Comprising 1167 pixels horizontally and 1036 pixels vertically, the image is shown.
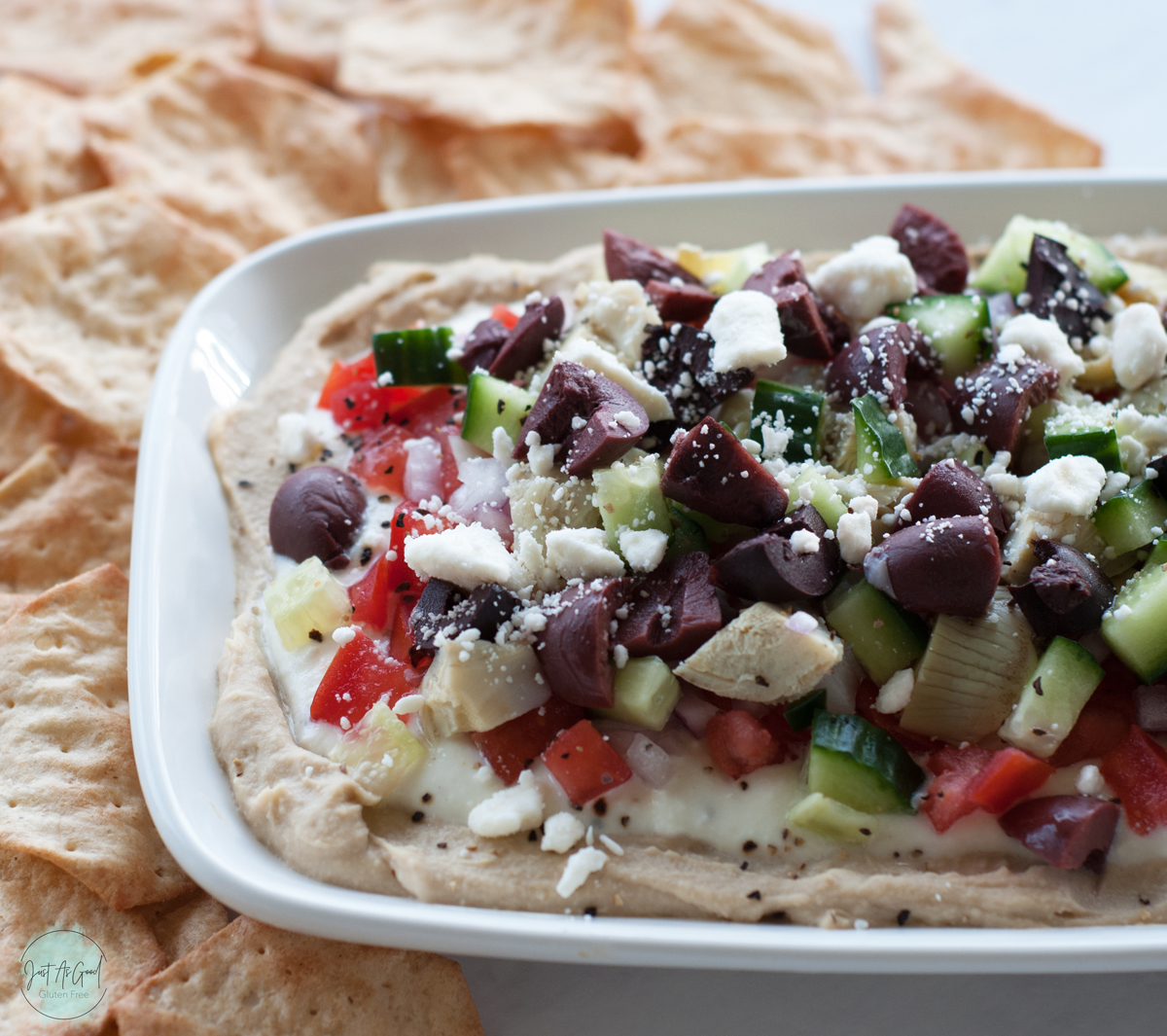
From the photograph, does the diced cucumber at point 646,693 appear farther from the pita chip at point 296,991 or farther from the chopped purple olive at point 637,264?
the chopped purple olive at point 637,264

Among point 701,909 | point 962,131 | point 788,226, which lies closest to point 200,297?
point 788,226

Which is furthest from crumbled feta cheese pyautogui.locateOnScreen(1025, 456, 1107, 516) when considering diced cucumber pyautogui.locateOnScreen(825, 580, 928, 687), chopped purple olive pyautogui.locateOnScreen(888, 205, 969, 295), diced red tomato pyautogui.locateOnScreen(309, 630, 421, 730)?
diced red tomato pyautogui.locateOnScreen(309, 630, 421, 730)

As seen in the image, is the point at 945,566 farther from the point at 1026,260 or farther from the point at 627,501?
the point at 1026,260

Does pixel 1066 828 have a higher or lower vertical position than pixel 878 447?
lower

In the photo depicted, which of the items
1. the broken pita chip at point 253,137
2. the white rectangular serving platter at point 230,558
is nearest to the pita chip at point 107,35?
the broken pita chip at point 253,137

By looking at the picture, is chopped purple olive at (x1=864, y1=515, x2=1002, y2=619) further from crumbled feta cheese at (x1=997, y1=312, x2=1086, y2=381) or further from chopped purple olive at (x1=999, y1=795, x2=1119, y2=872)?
crumbled feta cheese at (x1=997, y1=312, x2=1086, y2=381)

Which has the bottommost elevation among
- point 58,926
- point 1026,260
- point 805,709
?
point 58,926

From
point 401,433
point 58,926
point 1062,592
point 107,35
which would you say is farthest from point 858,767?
point 107,35
